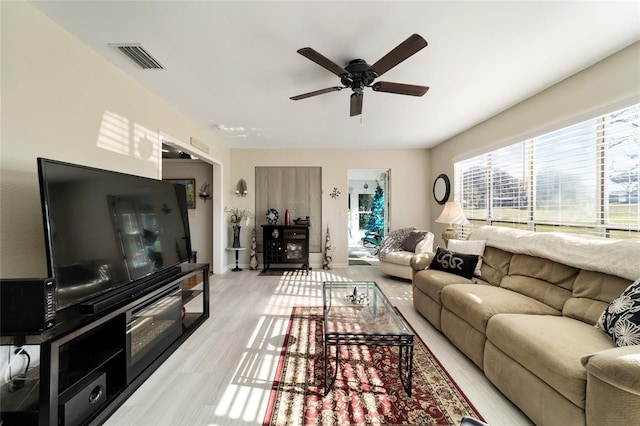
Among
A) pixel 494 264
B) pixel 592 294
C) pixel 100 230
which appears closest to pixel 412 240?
pixel 494 264

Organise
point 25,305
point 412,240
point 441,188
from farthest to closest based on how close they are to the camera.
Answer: point 441,188 → point 412,240 → point 25,305

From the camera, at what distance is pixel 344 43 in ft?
6.58

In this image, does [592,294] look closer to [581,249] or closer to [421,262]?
[581,249]

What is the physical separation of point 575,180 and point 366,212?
23.5 ft

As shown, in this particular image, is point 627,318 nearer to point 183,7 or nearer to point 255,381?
point 255,381

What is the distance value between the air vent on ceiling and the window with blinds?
4.05m

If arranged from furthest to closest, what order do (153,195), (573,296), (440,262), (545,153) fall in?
(440,262) → (545,153) → (153,195) → (573,296)

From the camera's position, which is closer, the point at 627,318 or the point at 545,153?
the point at 627,318

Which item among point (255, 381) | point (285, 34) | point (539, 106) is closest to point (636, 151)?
point (539, 106)

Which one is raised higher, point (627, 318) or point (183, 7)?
point (183, 7)

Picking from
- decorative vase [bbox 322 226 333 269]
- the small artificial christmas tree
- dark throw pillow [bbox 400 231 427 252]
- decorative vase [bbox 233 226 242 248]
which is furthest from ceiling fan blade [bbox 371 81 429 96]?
the small artificial christmas tree

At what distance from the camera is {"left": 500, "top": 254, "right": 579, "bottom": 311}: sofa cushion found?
6.73 ft

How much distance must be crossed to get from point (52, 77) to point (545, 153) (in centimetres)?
458

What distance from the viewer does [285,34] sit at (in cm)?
190
